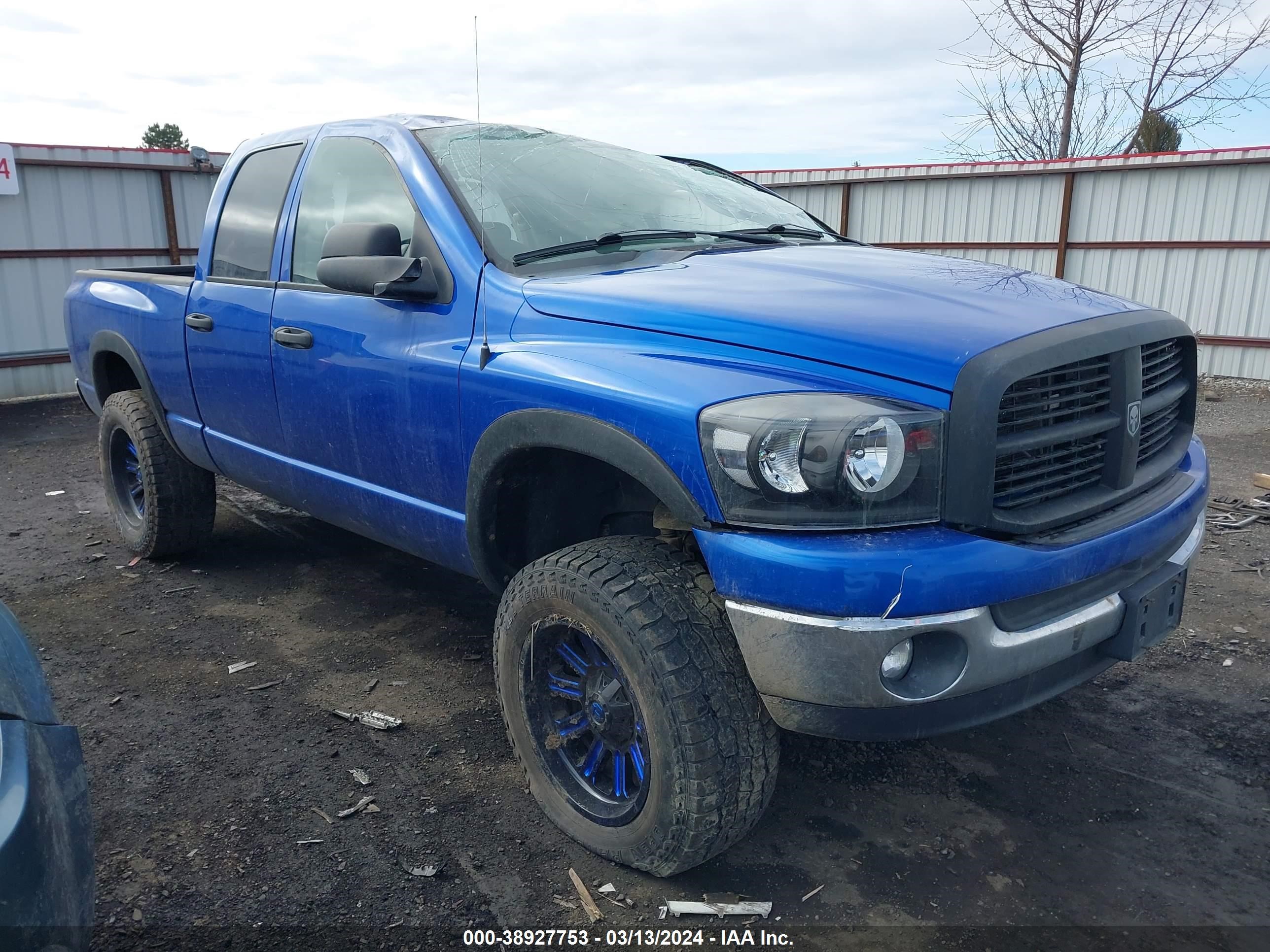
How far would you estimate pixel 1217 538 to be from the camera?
5230mm

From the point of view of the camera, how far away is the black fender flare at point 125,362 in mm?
4527

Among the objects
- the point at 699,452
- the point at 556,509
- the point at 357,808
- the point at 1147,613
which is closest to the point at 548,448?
the point at 556,509

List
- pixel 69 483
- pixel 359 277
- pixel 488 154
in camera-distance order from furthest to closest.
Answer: pixel 69 483, pixel 488 154, pixel 359 277

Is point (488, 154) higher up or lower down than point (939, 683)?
higher up

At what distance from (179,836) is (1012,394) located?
239cm

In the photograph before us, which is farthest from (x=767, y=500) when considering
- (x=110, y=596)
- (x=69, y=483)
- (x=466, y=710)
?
(x=69, y=483)

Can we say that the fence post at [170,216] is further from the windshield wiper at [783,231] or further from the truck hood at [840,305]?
the truck hood at [840,305]

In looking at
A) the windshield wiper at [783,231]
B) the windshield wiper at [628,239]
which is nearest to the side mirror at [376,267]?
the windshield wiper at [628,239]

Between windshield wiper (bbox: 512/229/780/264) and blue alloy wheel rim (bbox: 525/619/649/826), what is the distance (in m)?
1.10

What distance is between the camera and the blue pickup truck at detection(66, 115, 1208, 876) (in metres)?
2.05

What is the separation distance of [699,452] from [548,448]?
2.09ft

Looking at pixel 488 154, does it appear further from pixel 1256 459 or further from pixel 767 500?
pixel 1256 459

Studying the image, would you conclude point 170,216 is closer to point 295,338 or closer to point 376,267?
point 295,338

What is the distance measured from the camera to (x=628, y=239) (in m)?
3.09
